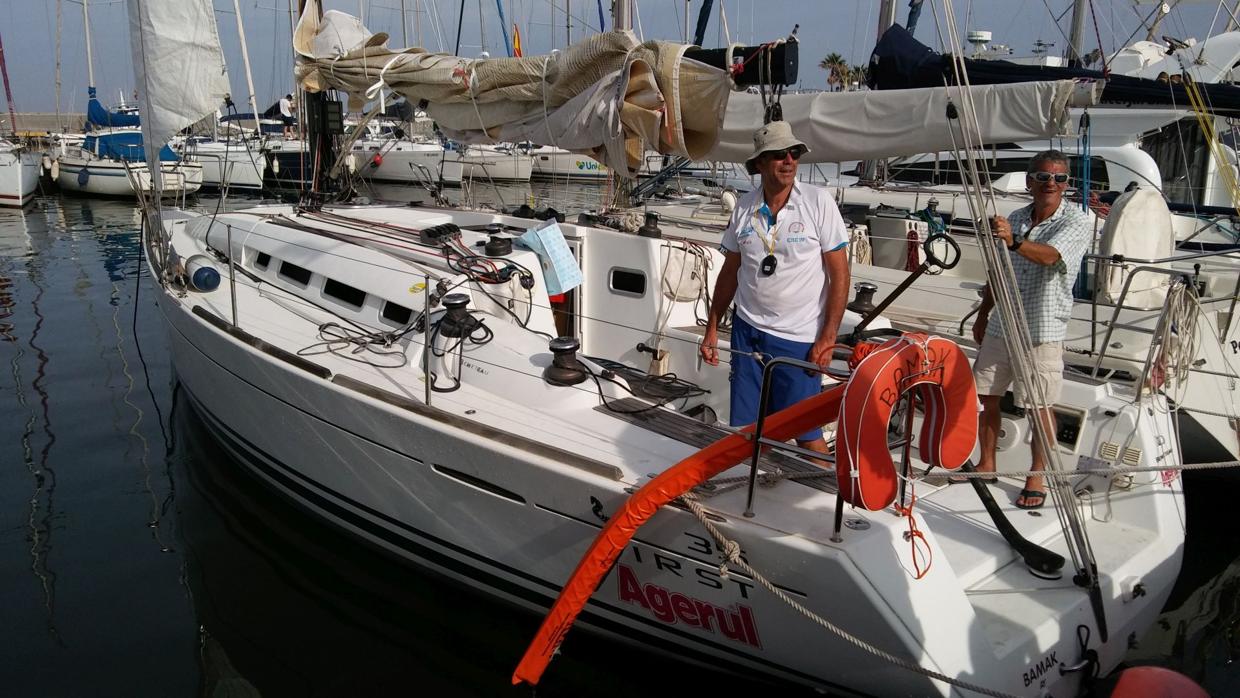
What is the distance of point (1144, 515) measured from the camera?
388 centimetres

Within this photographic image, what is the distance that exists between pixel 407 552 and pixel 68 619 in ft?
5.84

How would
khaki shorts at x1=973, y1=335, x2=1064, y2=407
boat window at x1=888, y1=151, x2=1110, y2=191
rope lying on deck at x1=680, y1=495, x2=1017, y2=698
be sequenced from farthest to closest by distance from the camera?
boat window at x1=888, y1=151, x2=1110, y2=191 → khaki shorts at x1=973, y1=335, x2=1064, y2=407 → rope lying on deck at x1=680, y1=495, x2=1017, y2=698

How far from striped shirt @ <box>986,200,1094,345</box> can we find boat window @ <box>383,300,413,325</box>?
326 centimetres

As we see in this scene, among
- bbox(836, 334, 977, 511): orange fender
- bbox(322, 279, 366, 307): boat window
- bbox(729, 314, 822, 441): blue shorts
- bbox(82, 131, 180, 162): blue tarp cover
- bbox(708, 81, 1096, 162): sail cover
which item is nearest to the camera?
bbox(836, 334, 977, 511): orange fender

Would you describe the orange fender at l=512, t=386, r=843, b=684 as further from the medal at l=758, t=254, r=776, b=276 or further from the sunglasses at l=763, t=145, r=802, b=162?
the sunglasses at l=763, t=145, r=802, b=162

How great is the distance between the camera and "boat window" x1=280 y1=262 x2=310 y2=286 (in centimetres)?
593

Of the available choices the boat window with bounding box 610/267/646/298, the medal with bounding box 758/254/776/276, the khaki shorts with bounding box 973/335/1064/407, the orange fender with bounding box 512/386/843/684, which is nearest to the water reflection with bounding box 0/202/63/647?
the orange fender with bounding box 512/386/843/684

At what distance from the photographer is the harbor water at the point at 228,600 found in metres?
3.90

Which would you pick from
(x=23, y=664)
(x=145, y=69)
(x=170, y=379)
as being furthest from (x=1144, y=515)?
(x=170, y=379)

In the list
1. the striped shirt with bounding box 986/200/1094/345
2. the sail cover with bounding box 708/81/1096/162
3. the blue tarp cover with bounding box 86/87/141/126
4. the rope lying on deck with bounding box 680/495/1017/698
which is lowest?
the rope lying on deck with bounding box 680/495/1017/698

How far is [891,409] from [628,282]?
3.03 m

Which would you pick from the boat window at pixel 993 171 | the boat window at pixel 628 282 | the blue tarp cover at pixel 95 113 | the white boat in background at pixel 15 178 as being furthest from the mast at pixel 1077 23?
the blue tarp cover at pixel 95 113

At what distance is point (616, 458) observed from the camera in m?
3.53

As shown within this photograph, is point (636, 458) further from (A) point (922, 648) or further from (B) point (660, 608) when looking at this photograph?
(A) point (922, 648)
